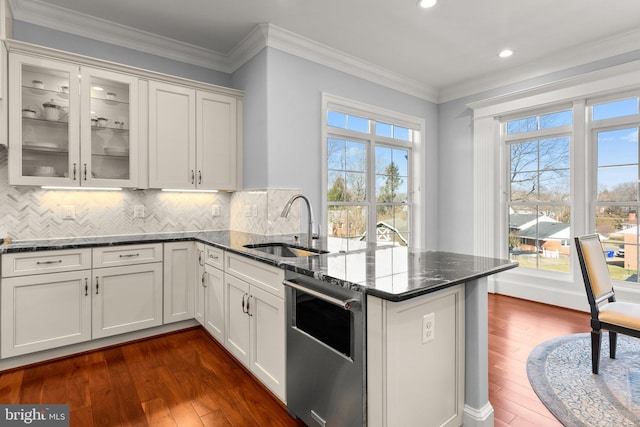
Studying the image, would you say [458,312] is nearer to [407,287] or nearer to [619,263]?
[407,287]

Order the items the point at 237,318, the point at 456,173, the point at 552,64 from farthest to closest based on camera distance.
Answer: the point at 456,173
the point at 552,64
the point at 237,318

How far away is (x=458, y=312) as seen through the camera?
5.41 ft

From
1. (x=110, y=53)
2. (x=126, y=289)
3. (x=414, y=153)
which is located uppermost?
(x=110, y=53)

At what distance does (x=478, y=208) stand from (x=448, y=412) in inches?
136

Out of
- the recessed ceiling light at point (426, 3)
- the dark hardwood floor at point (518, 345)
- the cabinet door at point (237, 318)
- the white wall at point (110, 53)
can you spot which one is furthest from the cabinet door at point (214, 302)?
the recessed ceiling light at point (426, 3)

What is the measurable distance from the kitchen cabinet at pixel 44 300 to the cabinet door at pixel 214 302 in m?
0.93

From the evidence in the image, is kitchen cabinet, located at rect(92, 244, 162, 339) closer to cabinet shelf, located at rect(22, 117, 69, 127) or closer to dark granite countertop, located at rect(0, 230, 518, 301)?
dark granite countertop, located at rect(0, 230, 518, 301)

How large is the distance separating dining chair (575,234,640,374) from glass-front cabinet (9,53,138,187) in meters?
3.78

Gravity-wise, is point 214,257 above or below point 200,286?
above

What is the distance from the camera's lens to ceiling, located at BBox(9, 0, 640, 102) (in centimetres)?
286

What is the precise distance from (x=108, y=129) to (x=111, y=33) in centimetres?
97

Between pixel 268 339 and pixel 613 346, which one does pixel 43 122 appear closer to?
pixel 268 339

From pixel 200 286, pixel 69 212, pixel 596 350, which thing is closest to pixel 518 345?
pixel 596 350

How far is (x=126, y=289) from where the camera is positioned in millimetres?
2881
